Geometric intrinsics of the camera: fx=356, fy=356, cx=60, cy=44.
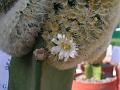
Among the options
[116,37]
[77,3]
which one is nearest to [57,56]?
[77,3]

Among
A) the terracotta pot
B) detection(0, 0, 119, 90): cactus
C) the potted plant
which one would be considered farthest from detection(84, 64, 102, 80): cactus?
detection(0, 0, 119, 90): cactus

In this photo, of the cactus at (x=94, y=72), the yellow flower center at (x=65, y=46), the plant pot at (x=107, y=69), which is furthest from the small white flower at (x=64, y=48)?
the plant pot at (x=107, y=69)

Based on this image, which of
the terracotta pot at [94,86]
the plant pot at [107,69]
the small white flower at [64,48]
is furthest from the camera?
the plant pot at [107,69]

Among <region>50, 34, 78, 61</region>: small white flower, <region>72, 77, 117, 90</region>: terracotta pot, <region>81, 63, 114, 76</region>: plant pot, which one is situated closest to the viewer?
<region>50, 34, 78, 61</region>: small white flower

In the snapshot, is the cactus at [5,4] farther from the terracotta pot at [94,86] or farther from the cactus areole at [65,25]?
the terracotta pot at [94,86]

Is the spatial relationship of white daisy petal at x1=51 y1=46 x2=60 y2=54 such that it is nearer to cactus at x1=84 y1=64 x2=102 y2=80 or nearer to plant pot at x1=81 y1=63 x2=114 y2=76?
cactus at x1=84 y1=64 x2=102 y2=80

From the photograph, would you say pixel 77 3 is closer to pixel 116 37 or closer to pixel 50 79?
pixel 50 79

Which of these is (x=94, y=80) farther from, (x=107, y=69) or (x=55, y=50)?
(x=55, y=50)

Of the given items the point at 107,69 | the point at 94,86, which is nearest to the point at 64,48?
the point at 94,86
